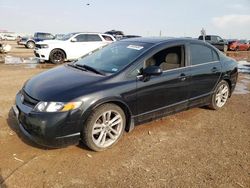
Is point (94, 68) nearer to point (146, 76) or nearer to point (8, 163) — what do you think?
point (146, 76)

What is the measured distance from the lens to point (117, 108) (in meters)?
3.98

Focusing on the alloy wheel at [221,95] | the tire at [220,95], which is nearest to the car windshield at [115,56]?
the tire at [220,95]

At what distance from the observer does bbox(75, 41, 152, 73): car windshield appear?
14.2 feet

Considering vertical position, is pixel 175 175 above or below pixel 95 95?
below

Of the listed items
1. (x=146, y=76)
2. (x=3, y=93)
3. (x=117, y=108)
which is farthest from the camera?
(x=3, y=93)

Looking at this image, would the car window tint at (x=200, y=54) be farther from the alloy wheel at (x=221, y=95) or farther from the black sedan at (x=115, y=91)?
the alloy wheel at (x=221, y=95)

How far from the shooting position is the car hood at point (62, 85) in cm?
361

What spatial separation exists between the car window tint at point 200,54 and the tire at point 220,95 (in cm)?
69

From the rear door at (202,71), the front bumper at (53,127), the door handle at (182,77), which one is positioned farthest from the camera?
the rear door at (202,71)

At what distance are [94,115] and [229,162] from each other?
2009 millimetres

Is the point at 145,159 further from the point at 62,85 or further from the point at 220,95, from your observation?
the point at 220,95

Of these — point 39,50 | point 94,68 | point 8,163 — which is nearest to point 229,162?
point 94,68

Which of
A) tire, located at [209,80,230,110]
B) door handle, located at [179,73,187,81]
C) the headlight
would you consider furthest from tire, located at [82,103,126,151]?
tire, located at [209,80,230,110]

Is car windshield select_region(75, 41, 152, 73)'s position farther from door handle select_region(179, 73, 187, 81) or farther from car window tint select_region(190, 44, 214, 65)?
car window tint select_region(190, 44, 214, 65)
